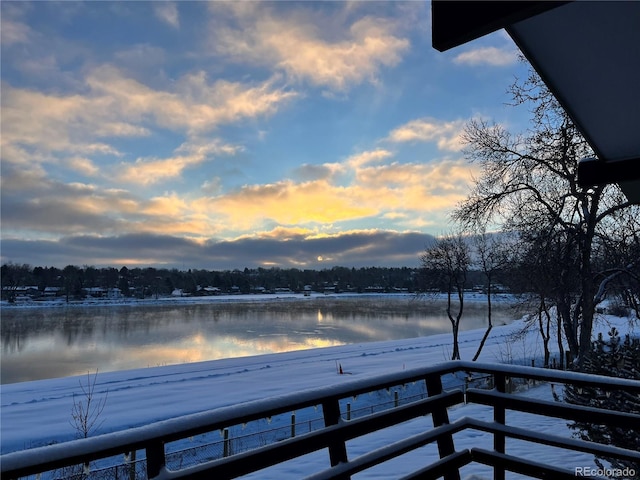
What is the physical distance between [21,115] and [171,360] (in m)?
15.2

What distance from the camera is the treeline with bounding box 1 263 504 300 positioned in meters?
76.9

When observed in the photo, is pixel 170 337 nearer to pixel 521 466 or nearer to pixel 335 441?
pixel 521 466

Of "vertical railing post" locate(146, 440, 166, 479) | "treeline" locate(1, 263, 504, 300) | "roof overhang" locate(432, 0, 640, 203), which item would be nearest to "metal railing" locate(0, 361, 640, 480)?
"vertical railing post" locate(146, 440, 166, 479)

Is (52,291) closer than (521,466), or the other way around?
(521,466)

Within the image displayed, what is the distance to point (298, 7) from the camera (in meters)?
7.92

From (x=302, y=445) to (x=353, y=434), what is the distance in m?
0.31

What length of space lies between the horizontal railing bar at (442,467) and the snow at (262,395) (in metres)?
1.26

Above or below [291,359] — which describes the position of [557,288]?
above

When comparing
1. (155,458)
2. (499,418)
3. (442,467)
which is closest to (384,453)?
(442,467)

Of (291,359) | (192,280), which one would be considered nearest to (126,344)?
(291,359)

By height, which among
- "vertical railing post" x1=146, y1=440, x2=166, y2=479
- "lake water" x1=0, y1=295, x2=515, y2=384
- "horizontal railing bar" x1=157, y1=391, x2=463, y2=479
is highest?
"vertical railing post" x1=146, y1=440, x2=166, y2=479

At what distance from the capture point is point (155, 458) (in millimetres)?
1327

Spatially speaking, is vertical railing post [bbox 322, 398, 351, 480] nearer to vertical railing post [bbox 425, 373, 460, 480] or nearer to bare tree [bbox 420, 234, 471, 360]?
vertical railing post [bbox 425, 373, 460, 480]

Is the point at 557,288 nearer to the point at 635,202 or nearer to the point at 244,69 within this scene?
the point at 635,202
